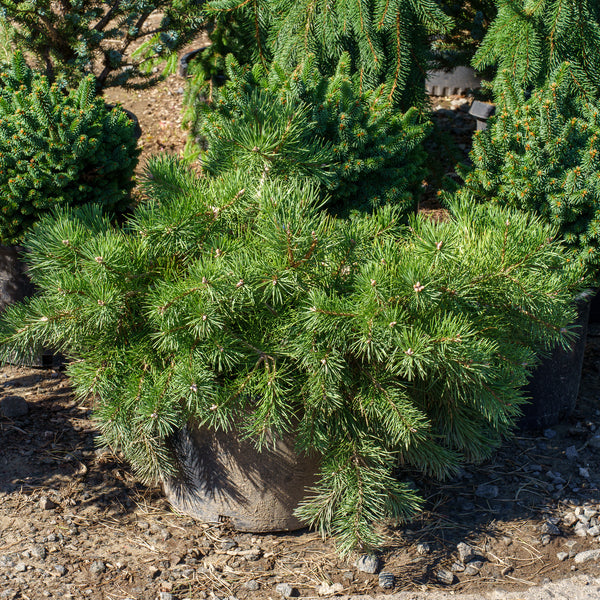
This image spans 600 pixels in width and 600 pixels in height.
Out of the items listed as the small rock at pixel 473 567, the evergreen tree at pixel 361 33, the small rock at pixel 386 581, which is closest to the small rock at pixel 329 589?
the small rock at pixel 386 581

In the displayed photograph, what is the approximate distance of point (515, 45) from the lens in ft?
9.62

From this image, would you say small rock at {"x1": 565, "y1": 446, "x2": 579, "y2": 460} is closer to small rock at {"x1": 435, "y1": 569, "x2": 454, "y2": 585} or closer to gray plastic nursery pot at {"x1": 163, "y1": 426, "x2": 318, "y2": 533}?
small rock at {"x1": 435, "y1": 569, "x2": 454, "y2": 585}

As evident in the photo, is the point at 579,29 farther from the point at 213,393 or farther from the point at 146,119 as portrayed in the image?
the point at 146,119

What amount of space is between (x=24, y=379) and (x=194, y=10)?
1996 mm

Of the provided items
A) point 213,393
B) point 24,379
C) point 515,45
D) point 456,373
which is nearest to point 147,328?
point 213,393

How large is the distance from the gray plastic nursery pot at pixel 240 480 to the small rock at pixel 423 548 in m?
0.37

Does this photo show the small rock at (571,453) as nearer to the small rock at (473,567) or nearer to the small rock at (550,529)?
the small rock at (550,529)

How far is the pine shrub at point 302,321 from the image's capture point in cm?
176

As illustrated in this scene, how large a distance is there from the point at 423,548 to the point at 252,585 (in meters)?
0.55

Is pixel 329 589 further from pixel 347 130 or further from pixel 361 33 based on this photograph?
pixel 361 33

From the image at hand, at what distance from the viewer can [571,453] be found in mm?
2578

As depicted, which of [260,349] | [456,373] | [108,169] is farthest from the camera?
[108,169]

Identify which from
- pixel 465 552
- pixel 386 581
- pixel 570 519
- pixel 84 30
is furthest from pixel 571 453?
pixel 84 30

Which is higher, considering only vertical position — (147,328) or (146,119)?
(146,119)
